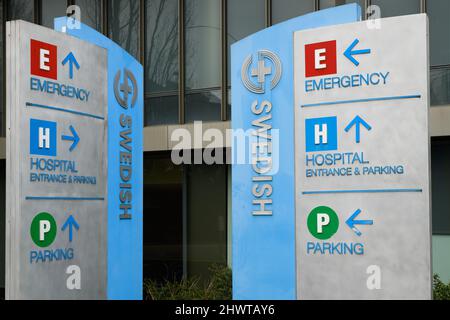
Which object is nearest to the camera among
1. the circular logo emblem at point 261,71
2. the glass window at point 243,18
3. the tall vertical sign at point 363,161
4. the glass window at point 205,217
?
the tall vertical sign at point 363,161

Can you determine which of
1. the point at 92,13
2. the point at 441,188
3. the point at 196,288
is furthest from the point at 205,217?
the point at 92,13

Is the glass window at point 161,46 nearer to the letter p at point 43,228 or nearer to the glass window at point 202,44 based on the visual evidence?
the glass window at point 202,44

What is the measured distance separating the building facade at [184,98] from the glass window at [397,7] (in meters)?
0.77

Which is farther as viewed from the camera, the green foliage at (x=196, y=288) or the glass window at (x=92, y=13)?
Answer: the glass window at (x=92, y=13)

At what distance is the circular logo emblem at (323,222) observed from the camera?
8008 mm

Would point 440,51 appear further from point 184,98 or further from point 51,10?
point 51,10

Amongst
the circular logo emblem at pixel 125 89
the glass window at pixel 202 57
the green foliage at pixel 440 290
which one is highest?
the glass window at pixel 202 57

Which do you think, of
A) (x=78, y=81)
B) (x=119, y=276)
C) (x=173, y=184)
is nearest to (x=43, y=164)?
(x=78, y=81)

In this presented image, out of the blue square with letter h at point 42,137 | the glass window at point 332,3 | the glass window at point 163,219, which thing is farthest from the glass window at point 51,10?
the blue square with letter h at point 42,137

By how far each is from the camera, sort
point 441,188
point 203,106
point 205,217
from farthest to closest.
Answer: point 205,217 < point 203,106 < point 441,188

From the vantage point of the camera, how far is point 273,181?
8602 mm

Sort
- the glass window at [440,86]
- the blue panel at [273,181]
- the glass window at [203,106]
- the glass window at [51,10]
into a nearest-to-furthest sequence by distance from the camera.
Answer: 1. the blue panel at [273,181]
2. the glass window at [440,86]
3. the glass window at [203,106]
4. the glass window at [51,10]

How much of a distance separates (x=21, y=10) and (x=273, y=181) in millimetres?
10261

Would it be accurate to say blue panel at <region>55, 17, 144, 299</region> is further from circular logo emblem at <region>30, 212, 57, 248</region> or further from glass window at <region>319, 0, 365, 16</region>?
glass window at <region>319, 0, 365, 16</region>
